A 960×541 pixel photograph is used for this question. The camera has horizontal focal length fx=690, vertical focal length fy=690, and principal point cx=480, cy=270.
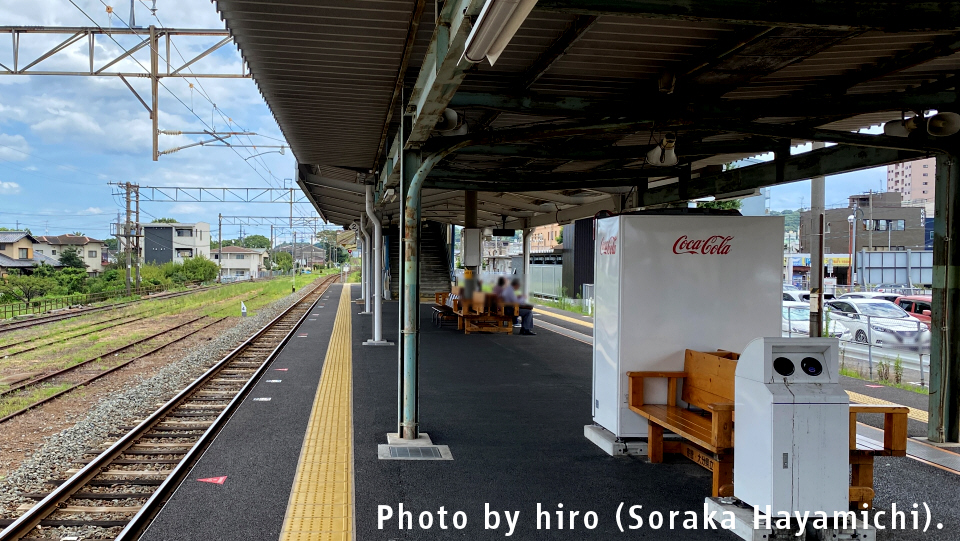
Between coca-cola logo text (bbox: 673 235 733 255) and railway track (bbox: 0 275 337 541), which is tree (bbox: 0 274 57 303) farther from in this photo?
coca-cola logo text (bbox: 673 235 733 255)

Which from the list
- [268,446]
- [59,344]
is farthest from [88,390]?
[59,344]

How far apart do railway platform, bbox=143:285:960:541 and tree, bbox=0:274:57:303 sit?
3002 centimetres

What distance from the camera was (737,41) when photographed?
536cm

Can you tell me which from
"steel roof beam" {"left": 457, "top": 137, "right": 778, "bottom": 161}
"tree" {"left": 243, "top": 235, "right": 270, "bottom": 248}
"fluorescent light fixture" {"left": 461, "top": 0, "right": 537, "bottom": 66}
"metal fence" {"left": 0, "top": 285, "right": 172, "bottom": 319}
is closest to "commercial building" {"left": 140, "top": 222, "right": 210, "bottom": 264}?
"metal fence" {"left": 0, "top": 285, "right": 172, "bottom": 319}

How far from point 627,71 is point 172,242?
73682 millimetres

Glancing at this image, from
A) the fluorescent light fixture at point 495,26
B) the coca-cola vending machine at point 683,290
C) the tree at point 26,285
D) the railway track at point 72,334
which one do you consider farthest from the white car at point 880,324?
the tree at point 26,285

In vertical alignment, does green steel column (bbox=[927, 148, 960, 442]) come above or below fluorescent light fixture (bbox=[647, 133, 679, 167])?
below

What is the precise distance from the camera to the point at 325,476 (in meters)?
5.61

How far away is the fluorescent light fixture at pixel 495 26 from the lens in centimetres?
301

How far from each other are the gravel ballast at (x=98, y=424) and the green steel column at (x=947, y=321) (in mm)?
8326

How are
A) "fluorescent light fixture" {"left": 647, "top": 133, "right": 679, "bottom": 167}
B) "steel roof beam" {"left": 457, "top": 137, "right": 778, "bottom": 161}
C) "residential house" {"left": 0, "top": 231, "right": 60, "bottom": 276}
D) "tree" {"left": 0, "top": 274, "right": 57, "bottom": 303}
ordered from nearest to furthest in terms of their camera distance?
"fluorescent light fixture" {"left": 647, "top": 133, "right": 679, "bottom": 167} → "steel roof beam" {"left": 457, "top": 137, "right": 778, "bottom": 161} → "tree" {"left": 0, "top": 274, "right": 57, "bottom": 303} → "residential house" {"left": 0, "top": 231, "right": 60, "bottom": 276}

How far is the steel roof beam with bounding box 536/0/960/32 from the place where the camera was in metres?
3.89

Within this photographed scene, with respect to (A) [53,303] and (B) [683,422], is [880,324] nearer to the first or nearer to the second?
(B) [683,422]

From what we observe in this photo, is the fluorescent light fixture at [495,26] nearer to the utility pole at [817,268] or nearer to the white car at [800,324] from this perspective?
the utility pole at [817,268]
